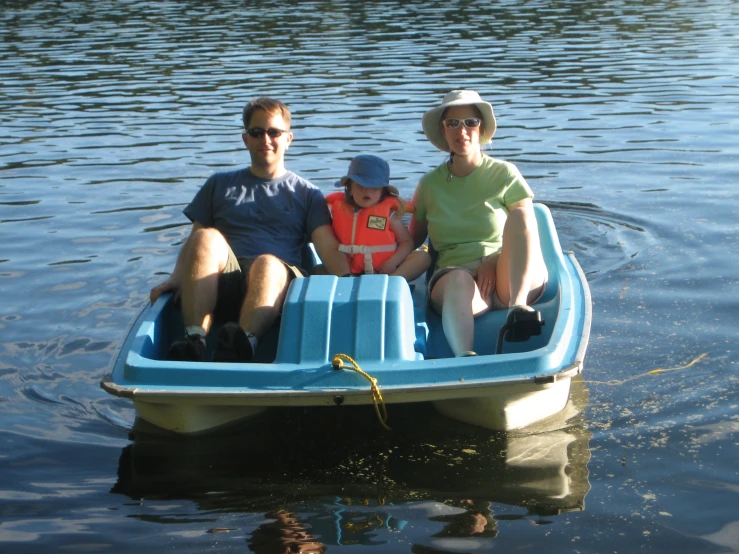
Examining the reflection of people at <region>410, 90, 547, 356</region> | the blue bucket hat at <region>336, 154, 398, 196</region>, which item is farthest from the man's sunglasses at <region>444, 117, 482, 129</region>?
the blue bucket hat at <region>336, 154, 398, 196</region>

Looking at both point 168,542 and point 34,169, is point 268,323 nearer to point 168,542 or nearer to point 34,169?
point 168,542

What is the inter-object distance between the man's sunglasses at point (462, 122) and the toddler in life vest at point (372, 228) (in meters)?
0.36

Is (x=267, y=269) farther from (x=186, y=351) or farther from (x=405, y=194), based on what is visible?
(x=405, y=194)

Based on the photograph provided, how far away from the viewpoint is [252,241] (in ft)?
17.7

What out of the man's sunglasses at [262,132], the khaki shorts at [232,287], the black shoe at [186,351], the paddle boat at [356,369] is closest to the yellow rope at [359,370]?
the paddle boat at [356,369]

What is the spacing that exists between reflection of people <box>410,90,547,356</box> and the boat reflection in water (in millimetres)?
567

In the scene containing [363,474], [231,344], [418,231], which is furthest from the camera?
[418,231]

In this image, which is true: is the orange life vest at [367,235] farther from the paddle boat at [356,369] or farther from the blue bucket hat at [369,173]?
the paddle boat at [356,369]

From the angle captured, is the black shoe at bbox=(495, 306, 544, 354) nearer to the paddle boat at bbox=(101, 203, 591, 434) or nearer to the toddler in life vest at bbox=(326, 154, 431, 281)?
the paddle boat at bbox=(101, 203, 591, 434)

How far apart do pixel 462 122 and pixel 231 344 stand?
156cm

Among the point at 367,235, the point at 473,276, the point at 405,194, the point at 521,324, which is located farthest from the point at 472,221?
the point at 405,194

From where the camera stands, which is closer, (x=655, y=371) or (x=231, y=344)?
(x=231, y=344)

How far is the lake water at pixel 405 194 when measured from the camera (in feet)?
13.1

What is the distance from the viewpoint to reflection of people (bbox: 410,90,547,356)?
16.2ft
